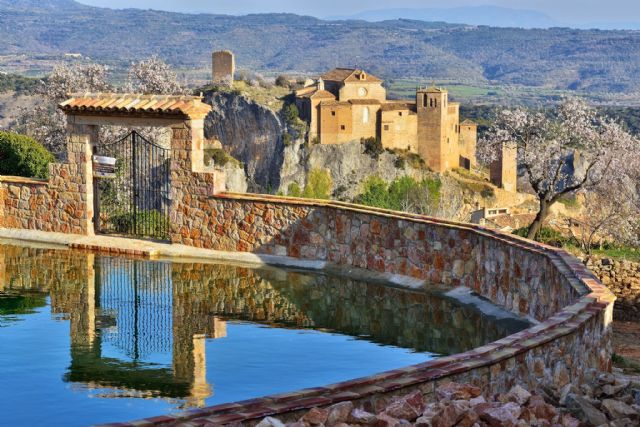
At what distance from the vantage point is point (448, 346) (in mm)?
10617

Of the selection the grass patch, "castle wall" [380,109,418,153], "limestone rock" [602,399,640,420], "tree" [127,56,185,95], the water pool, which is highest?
Answer: "tree" [127,56,185,95]

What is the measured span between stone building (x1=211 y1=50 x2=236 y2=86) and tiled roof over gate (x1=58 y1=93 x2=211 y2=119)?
106m

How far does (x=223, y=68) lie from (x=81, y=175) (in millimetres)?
109488

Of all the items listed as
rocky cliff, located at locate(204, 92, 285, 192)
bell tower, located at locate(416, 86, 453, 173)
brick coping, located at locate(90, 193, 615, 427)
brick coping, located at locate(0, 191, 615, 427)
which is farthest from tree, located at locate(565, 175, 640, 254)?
rocky cliff, located at locate(204, 92, 285, 192)

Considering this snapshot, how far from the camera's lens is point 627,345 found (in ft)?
42.9

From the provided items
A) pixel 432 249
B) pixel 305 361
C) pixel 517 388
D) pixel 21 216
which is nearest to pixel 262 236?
pixel 432 249

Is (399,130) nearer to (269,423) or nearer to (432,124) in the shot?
(432,124)

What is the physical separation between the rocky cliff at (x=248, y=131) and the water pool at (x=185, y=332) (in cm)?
9939

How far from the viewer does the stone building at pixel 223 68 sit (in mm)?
122250

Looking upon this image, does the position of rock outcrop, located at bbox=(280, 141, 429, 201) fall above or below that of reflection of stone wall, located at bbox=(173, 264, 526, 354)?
below

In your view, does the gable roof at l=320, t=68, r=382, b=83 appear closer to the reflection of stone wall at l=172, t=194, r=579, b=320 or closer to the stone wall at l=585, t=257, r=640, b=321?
the stone wall at l=585, t=257, r=640, b=321

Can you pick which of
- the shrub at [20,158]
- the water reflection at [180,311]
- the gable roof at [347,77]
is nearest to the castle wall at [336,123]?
the gable roof at [347,77]

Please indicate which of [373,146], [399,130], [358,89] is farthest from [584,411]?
[358,89]

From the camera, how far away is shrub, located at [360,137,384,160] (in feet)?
347
